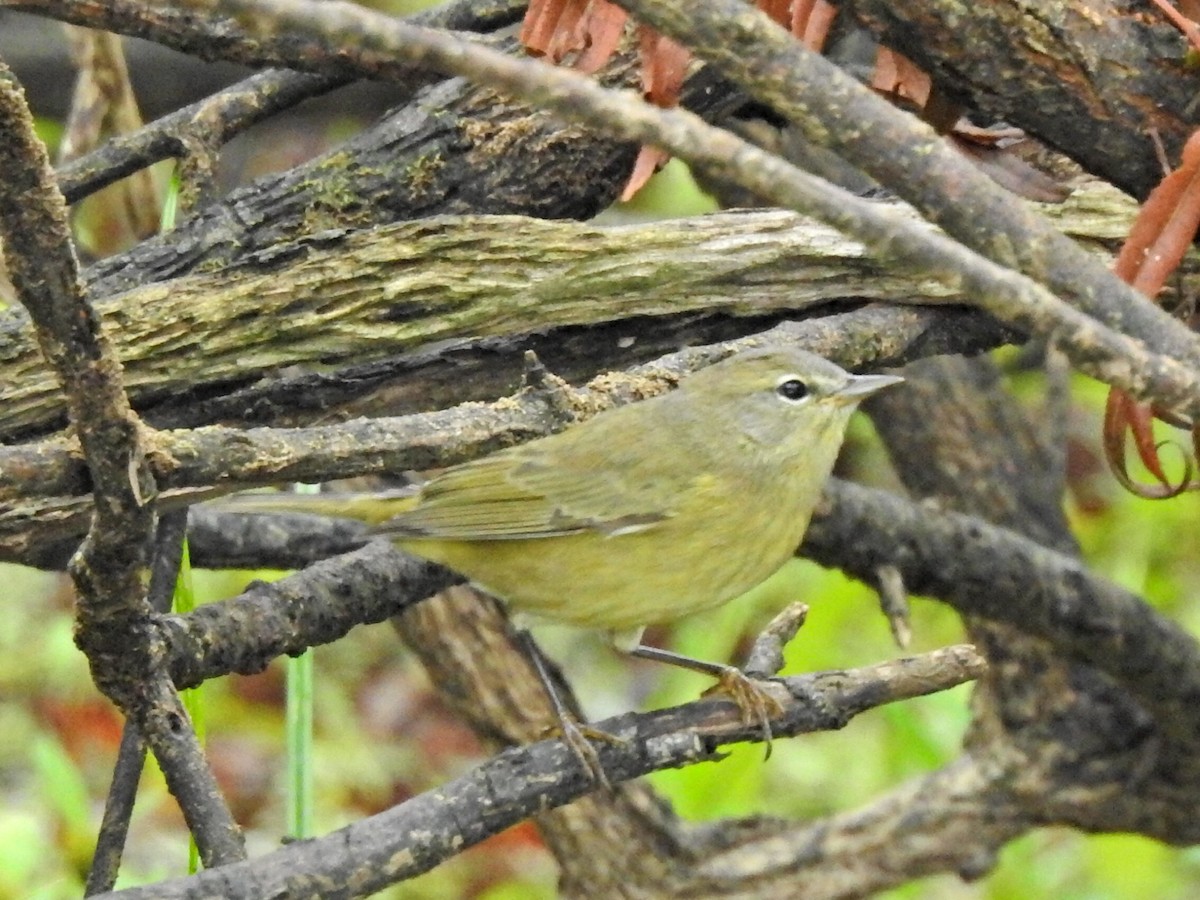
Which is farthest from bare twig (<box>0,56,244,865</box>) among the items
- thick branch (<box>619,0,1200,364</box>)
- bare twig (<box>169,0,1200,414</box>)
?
thick branch (<box>619,0,1200,364</box>)

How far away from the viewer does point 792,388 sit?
138 inches

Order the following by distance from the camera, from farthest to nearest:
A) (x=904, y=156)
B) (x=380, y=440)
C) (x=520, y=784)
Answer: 1. (x=520, y=784)
2. (x=380, y=440)
3. (x=904, y=156)

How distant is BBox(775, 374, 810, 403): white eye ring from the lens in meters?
3.45

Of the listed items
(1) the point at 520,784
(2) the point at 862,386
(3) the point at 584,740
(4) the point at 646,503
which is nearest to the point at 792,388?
(2) the point at 862,386

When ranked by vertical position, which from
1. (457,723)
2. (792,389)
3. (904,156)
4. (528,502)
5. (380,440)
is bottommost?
(457,723)

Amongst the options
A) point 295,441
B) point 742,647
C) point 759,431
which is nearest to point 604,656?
point 742,647

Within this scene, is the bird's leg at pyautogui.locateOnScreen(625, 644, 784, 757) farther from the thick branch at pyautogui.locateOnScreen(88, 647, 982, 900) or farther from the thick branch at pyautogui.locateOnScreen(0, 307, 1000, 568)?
the thick branch at pyautogui.locateOnScreen(0, 307, 1000, 568)

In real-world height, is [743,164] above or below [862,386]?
above

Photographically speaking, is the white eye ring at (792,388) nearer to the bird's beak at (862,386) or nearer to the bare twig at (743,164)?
the bird's beak at (862,386)

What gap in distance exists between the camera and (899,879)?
15.3 ft

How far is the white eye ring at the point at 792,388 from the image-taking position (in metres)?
3.45

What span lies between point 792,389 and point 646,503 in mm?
400

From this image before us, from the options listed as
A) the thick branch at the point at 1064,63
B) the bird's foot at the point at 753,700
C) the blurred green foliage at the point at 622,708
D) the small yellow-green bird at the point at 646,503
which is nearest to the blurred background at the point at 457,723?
the blurred green foliage at the point at 622,708

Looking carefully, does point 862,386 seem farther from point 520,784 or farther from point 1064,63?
point 520,784
